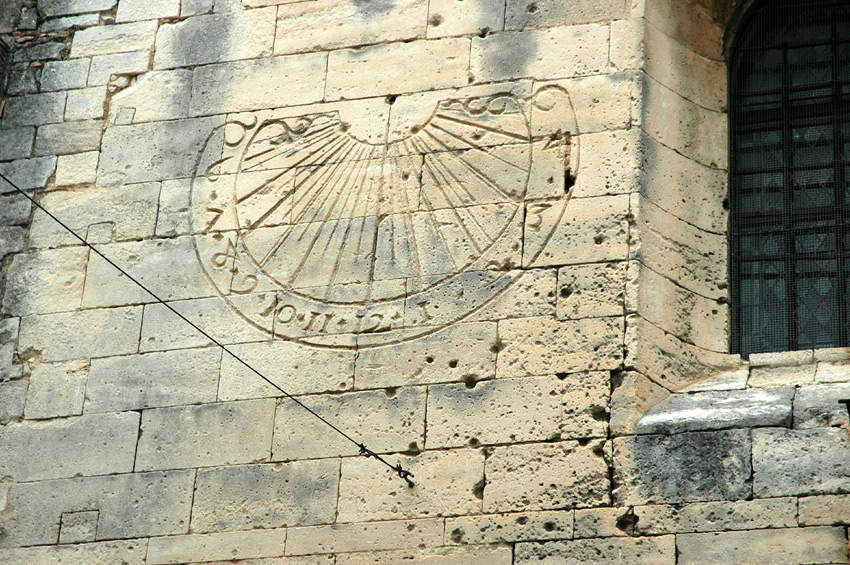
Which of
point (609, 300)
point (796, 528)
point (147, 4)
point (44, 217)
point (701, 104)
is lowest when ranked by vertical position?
point (796, 528)

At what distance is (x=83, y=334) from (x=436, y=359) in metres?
1.73

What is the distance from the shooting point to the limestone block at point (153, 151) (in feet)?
24.0

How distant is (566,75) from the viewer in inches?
273

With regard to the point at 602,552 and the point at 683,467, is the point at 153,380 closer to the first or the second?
the point at 602,552

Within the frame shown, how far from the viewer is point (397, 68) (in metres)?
7.20

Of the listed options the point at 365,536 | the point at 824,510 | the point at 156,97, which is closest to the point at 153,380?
the point at 365,536

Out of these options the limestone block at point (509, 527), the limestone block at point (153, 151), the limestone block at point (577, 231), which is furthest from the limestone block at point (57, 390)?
the limestone block at point (577, 231)

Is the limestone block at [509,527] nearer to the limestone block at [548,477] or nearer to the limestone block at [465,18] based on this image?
the limestone block at [548,477]

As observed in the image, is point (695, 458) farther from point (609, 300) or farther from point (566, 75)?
point (566, 75)

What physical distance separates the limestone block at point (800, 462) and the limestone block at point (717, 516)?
0.20 ft

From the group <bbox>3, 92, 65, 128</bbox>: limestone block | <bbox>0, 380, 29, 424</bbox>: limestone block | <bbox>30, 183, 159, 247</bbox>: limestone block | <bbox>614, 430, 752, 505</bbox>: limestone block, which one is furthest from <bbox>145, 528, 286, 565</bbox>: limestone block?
<bbox>3, 92, 65, 128</bbox>: limestone block

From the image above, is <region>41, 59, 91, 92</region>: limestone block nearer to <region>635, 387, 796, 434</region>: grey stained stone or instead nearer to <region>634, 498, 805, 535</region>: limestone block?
<region>635, 387, 796, 434</region>: grey stained stone

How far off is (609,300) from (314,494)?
1.48 metres

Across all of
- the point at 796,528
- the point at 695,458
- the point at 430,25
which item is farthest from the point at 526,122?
the point at 796,528
